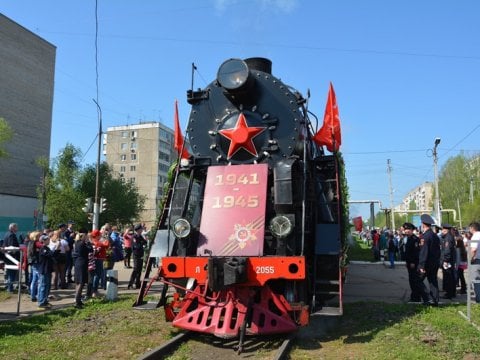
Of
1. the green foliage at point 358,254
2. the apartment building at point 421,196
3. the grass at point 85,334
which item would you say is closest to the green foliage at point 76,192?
the green foliage at point 358,254

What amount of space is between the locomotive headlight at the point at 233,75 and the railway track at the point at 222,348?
3639mm

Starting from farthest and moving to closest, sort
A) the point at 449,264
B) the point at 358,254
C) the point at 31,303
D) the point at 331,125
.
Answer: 1. the point at 358,254
2. the point at 449,264
3. the point at 31,303
4. the point at 331,125

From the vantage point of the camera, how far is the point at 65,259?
1141 cm

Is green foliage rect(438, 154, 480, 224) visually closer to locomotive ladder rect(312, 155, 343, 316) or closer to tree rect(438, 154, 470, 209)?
tree rect(438, 154, 470, 209)

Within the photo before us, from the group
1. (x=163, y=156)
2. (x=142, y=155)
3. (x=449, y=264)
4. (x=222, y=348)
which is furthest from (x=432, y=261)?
(x=163, y=156)

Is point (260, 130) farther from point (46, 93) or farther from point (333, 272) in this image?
point (46, 93)

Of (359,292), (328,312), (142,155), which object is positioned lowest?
(359,292)

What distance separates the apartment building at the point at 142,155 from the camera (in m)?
74.4

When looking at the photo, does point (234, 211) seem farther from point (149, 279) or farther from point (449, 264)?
point (449, 264)

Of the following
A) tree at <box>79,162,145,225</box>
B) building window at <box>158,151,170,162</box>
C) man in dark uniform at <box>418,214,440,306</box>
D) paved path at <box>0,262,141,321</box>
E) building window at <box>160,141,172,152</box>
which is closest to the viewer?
paved path at <box>0,262,141,321</box>

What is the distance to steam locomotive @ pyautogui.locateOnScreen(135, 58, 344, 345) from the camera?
570 centimetres

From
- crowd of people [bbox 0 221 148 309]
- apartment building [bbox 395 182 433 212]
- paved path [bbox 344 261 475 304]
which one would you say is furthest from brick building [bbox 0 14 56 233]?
apartment building [bbox 395 182 433 212]

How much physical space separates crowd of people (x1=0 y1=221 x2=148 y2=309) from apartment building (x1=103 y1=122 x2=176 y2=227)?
2423 inches

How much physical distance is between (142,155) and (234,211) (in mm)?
70781
